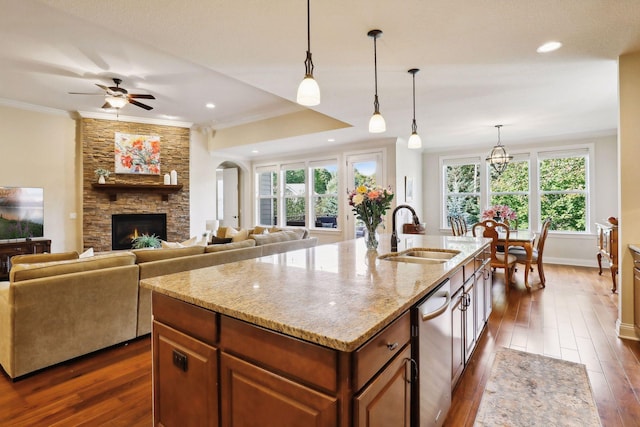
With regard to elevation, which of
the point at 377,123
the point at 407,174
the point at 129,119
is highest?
the point at 129,119

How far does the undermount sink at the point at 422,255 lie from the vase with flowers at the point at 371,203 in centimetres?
22

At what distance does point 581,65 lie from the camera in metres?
2.98

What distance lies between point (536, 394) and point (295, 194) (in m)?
6.45

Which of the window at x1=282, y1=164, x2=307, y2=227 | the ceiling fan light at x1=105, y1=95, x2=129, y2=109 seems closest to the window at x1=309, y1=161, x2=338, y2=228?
the window at x1=282, y1=164, x2=307, y2=227

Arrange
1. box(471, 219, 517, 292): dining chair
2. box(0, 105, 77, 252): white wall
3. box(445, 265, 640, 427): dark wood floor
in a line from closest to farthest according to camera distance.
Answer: box(445, 265, 640, 427): dark wood floor, box(471, 219, 517, 292): dining chair, box(0, 105, 77, 252): white wall

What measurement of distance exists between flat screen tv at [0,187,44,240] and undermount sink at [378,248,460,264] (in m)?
6.35

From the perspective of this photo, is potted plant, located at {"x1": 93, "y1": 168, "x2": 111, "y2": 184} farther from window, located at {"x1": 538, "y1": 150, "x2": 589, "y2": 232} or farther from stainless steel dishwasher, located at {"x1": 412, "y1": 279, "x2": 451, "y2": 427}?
window, located at {"x1": 538, "y1": 150, "x2": 589, "y2": 232}

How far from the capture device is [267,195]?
27.9 feet

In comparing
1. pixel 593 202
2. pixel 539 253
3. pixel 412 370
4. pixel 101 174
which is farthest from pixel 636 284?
pixel 101 174

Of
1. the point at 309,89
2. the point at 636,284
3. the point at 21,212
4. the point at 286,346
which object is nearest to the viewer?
the point at 286,346

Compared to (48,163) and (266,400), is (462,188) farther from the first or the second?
(48,163)

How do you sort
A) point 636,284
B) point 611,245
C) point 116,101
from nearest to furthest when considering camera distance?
point 636,284, point 611,245, point 116,101

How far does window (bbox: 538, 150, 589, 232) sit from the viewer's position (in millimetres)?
6023

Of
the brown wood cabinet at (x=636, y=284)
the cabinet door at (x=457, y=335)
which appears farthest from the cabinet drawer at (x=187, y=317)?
the brown wood cabinet at (x=636, y=284)
